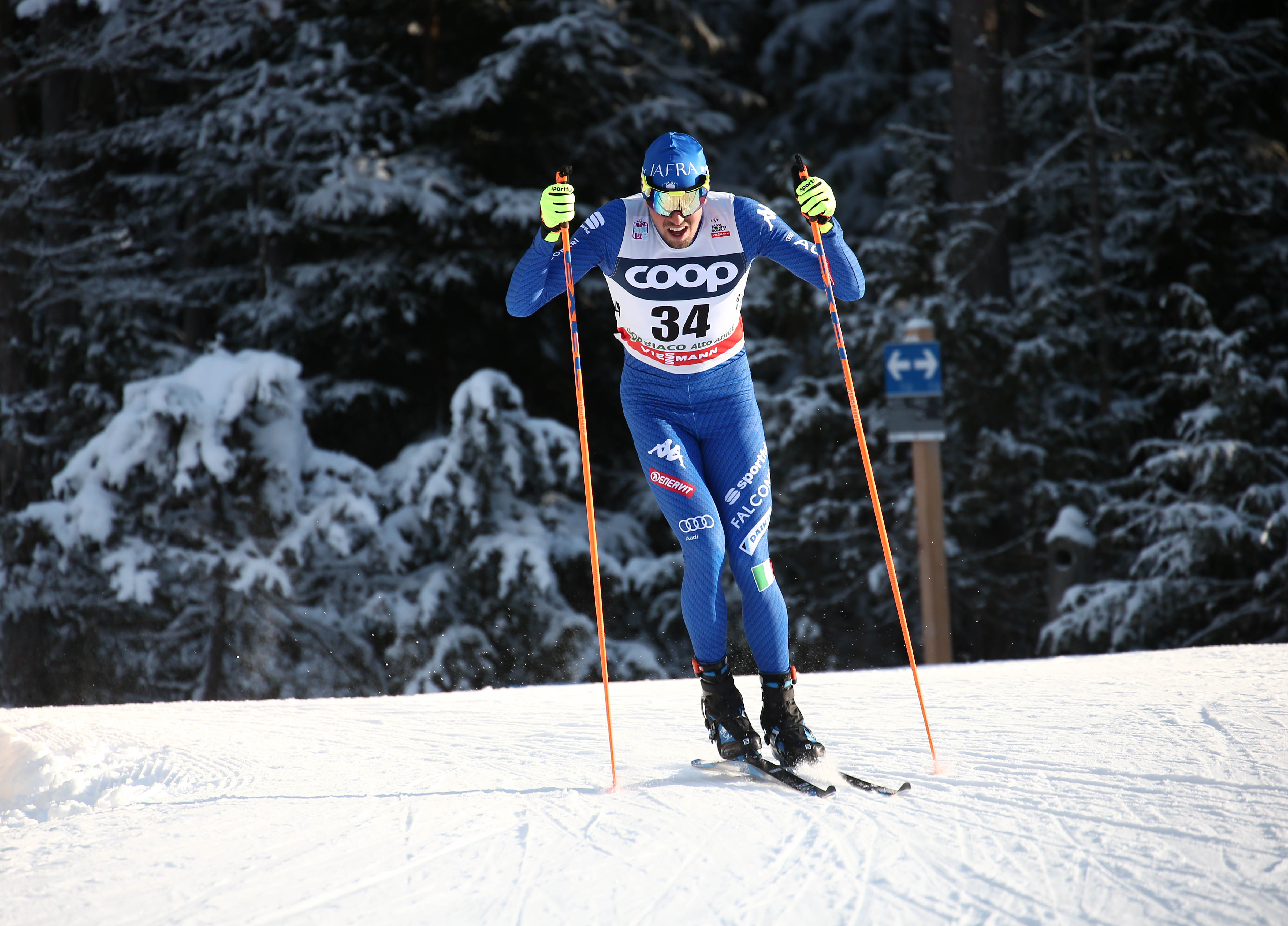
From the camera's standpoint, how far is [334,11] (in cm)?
993

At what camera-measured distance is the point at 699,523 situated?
9.59 ft

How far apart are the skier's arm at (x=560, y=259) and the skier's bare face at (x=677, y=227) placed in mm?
117

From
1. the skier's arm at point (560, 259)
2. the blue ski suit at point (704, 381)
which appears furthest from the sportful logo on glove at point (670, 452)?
the skier's arm at point (560, 259)

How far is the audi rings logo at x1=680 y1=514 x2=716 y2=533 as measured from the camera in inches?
115

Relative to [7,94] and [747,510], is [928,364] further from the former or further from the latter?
[7,94]

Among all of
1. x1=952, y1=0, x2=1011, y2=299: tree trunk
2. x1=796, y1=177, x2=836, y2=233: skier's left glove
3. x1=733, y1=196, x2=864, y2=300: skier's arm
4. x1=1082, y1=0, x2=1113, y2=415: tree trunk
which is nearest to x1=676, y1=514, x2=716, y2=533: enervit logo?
x1=733, y1=196, x2=864, y2=300: skier's arm

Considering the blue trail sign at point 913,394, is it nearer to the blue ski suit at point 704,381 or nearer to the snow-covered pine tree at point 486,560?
the snow-covered pine tree at point 486,560

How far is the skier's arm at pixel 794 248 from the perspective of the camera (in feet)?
10.0

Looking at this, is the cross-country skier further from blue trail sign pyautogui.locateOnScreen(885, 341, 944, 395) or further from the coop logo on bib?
blue trail sign pyautogui.locateOnScreen(885, 341, 944, 395)

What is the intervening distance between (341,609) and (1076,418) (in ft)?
21.2

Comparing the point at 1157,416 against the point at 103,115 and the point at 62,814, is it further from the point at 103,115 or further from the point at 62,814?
the point at 103,115

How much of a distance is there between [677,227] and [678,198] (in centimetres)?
9

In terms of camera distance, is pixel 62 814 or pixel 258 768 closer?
pixel 62 814

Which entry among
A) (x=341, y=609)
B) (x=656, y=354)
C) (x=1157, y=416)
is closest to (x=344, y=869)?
(x=656, y=354)
